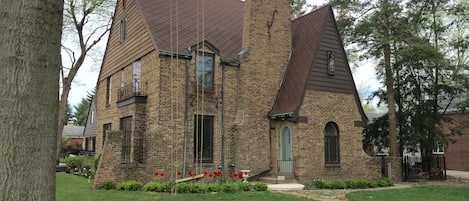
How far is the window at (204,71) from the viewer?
16.5 meters

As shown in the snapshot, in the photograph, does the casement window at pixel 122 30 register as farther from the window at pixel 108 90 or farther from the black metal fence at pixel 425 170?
the black metal fence at pixel 425 170

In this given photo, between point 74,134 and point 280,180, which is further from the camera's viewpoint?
point 74,134

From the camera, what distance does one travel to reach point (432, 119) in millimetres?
21188

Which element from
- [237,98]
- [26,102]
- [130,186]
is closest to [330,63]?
[237,98]

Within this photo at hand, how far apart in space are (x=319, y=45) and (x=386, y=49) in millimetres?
4492

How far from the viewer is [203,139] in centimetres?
1636

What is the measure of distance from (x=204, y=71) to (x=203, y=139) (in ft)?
9.25

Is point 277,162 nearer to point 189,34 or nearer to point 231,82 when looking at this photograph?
point 231,82

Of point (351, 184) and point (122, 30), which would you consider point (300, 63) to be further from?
point (122, 30)

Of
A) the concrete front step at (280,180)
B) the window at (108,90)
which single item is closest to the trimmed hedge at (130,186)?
the concrete front step at (280,180)

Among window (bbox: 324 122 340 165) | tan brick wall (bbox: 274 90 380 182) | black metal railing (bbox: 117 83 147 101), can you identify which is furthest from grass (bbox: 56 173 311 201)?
window (bbox: 324 122 340 165)

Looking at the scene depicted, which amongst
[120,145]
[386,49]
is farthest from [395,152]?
[120,145]

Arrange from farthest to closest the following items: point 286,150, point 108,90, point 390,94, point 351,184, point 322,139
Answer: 1. point 108,90
2. point 390,94
3. point 286,150
4. point 322,139
5. point 351,184

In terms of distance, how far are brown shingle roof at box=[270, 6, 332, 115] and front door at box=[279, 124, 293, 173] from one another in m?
0.87
